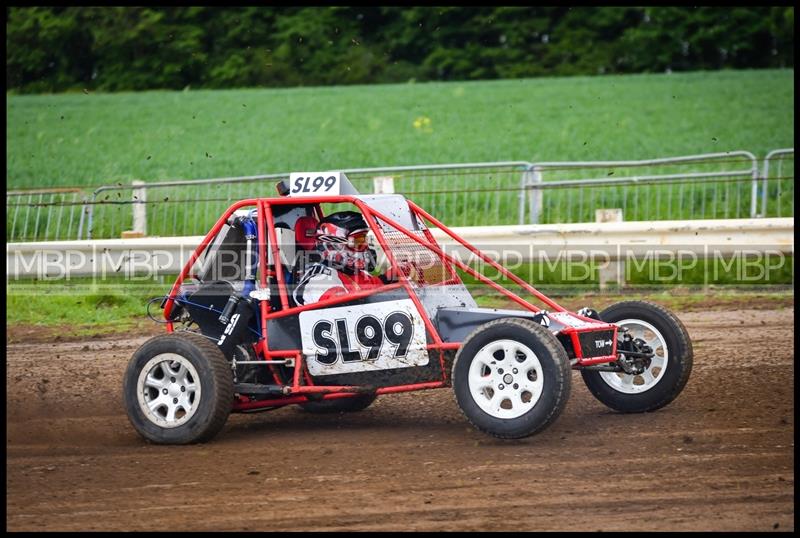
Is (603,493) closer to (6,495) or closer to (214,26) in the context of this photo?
(6,495)

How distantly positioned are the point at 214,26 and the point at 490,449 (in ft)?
120

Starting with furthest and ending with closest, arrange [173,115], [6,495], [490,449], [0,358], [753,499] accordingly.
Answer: [173,115] < [0,358] < [490,449] < [6,495] < [753,499]

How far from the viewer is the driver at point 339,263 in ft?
24.6

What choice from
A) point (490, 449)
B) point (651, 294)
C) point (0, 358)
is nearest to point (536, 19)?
point (651, 294)

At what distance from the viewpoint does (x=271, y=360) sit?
7.45 meters

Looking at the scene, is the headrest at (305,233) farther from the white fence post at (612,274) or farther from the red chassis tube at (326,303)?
the white fence post at (612,274)

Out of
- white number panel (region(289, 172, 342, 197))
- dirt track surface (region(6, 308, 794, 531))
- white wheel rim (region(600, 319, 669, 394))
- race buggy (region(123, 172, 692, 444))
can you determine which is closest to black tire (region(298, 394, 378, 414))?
dirt track surface (region(6, 308, 794, 531))

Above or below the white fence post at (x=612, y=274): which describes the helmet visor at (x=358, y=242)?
above

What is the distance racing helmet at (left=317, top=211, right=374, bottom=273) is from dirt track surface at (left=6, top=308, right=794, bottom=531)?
1033 mm

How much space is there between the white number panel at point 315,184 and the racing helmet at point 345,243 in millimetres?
235

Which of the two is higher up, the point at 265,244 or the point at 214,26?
the point at 214,26

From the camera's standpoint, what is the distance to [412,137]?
26875 millimetres

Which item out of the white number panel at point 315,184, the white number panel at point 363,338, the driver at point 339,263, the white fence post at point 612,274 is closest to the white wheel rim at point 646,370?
the white number panel at point 363,338

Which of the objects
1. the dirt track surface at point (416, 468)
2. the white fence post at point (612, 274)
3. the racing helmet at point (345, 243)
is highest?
the racing helmet at point (345, 243)
